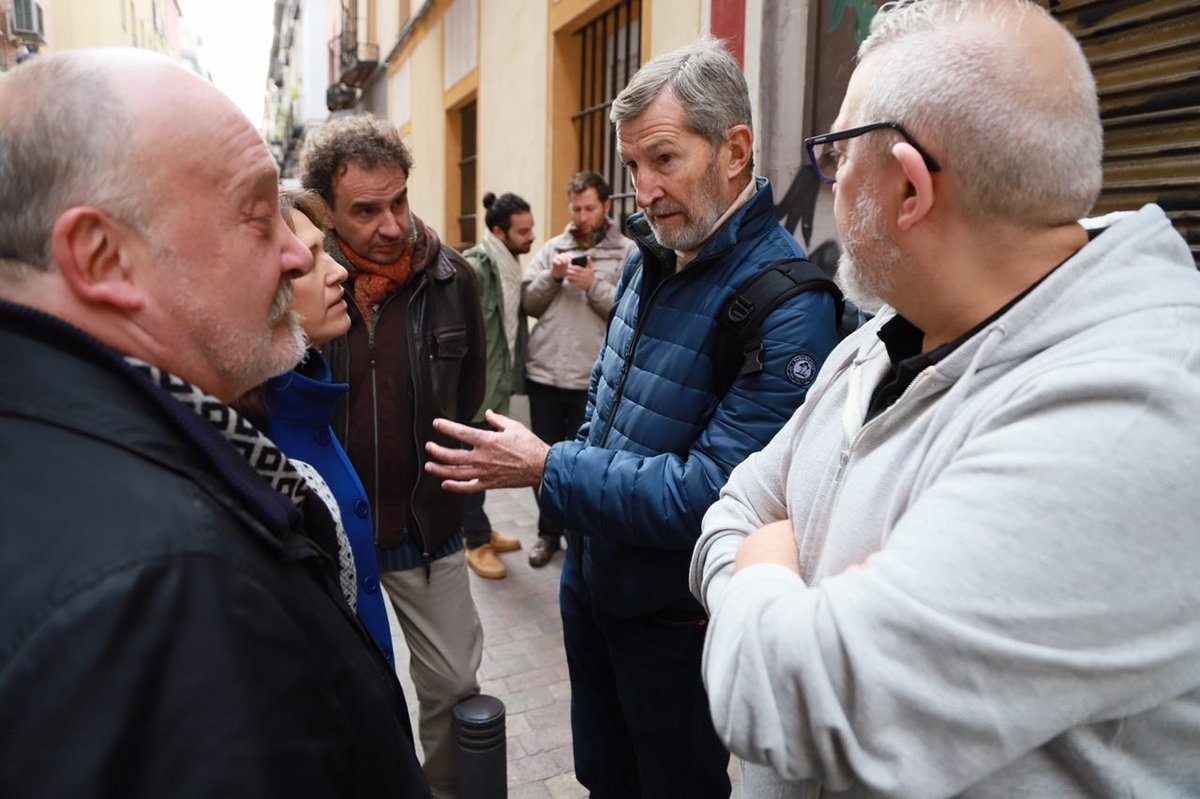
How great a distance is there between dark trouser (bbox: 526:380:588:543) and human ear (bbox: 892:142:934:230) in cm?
380

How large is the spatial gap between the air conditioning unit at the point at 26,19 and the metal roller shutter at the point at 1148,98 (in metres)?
13.4

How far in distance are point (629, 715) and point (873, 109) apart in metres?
1.61

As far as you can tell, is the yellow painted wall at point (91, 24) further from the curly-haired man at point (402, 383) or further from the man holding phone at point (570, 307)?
the curly-haired man at point (402, 383)

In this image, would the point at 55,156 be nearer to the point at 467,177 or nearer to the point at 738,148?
the point at 738,148

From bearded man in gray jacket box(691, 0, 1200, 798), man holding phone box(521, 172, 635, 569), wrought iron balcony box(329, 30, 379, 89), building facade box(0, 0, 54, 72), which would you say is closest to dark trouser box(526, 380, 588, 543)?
man holding phone box(521, 172, 635, 569)

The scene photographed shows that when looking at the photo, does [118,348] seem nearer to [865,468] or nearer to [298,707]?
[298,707]

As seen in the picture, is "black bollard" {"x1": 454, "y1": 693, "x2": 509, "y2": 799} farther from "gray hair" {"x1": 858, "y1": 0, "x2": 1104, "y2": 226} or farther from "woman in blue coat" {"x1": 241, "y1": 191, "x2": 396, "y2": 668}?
"gray hair" {"x1": 858, "y1": 0, "x2": 1104, "y2": 226}

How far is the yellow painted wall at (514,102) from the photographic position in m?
7.33

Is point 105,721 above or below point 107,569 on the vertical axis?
below

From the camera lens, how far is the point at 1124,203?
2541mm

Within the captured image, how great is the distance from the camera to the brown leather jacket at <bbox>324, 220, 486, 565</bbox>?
2439mm

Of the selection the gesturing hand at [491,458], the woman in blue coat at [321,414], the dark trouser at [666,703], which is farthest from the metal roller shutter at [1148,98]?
the woman in blue coat at [321,414]

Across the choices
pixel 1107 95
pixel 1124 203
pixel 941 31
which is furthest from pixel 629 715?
pixel 1107 95

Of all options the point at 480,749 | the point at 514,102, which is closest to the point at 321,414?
the point at 480,749
